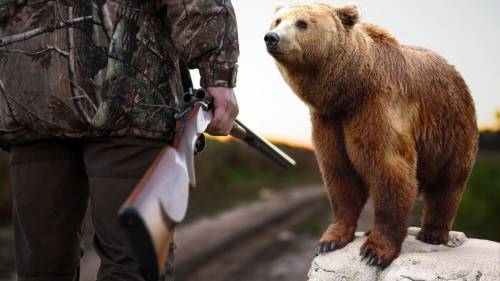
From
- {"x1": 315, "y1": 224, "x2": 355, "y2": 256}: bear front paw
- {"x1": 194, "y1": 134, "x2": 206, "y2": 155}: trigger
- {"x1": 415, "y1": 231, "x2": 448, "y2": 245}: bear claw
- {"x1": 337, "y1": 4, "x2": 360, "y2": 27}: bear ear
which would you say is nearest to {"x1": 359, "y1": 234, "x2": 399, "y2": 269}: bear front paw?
{"x1": 315, "y1": 224, "x2": 355, "y2": 256}: bear front paw

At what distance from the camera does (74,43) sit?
2.50 metres

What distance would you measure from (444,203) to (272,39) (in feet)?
4.92

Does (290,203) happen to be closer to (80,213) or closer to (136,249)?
(80,213)

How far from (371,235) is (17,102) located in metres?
1.90

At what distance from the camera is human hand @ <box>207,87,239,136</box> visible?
8.11 ft

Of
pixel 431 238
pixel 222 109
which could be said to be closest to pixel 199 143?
pixel 222 109

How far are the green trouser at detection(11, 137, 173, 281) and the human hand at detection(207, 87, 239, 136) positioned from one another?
220mm

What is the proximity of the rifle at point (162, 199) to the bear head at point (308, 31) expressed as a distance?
3.10 ft

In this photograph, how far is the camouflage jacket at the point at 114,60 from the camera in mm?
2477

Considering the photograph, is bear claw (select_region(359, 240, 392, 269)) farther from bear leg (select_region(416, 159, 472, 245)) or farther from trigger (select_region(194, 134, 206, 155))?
trigger (select_region(194, 134, 206, 155))

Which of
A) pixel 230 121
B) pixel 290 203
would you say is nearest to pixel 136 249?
pixel 230 121

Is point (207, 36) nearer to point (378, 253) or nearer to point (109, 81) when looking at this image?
point (109, 81)

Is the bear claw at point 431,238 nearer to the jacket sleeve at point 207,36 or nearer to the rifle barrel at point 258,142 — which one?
the rifle barrel at point 258,142

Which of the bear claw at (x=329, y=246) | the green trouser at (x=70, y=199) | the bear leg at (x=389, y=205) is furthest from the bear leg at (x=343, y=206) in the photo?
the green trouser at (x=70, y=199)
